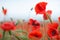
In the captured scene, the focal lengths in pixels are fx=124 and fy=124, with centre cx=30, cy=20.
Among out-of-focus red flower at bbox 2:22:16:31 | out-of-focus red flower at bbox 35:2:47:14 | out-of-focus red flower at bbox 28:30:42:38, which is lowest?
out-of-focus red flower at bbox 28:30:42:38

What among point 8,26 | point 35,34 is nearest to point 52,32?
point 35,34

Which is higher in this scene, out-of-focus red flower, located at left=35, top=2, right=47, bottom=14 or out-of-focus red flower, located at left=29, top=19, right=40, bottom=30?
out-of-focus red flower, located at left=35, top=2, right=47, bottom=14

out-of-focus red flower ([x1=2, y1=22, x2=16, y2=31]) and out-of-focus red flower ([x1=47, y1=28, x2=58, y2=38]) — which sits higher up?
out-of-focus red flower ([x1=2, y1=22, x2=16, y2=31])

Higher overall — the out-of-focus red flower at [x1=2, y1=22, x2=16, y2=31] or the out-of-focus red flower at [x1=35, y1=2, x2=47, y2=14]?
the out-of-focus red flower at [x1=35, y1=2, x2=47, y2=14]

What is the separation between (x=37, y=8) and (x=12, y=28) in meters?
0.27

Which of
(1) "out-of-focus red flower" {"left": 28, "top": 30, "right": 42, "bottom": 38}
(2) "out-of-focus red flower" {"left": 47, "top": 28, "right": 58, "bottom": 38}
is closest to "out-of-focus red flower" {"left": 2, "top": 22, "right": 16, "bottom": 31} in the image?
(1) "out-of-focus red flower" {"left": 28, "top": 30, "right": 42, "bottom": 38}

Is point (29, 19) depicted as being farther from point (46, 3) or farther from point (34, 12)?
point (46, 3)

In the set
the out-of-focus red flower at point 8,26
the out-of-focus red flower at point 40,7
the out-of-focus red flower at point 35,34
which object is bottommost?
the out-of-focus red flower at point 35,34

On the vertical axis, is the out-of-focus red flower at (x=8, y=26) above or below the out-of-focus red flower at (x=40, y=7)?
below

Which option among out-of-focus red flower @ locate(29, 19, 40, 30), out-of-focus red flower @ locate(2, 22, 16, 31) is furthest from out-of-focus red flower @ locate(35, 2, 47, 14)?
out-of-focus red flower @ locate(2, 22, 16, 31)

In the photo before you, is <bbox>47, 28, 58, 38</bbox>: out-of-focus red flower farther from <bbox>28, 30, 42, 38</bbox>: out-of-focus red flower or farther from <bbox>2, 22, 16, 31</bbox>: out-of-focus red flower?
<bbox>2, 22, 16, 31</bbox>: out-of-focus red flower

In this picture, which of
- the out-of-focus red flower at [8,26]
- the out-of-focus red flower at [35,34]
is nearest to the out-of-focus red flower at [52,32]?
the out-of-focus red flower at [35,34]

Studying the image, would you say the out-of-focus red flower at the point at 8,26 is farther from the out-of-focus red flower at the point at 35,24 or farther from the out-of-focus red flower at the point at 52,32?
the out-of-focus red flower at the point at 52,32

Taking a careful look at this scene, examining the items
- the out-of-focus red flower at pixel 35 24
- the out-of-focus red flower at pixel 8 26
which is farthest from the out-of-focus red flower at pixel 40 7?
the out-of-focus red flower at pixel 8 26
